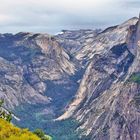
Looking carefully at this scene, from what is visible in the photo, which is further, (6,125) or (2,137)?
(6,125)

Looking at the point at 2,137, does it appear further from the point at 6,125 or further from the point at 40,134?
the point at 40,134

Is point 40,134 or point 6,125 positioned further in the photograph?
point 40,134

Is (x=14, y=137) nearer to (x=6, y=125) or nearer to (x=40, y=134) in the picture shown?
(x=6, y=125)

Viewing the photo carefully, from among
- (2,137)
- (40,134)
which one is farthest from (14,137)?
(40,134)

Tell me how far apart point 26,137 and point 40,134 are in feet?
193

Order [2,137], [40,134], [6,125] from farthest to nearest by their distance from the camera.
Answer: [40,134], [6,125], [2,137]

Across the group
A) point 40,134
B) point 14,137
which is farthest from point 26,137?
point 40,134

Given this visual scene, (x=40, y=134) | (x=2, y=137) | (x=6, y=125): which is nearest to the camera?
(x=2, y=137)

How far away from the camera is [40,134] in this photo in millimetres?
197375

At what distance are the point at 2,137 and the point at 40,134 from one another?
62.0m

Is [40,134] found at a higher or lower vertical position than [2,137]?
lower

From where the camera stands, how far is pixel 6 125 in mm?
147250

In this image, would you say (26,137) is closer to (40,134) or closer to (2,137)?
(2,137)

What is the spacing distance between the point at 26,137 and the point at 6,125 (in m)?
10.3
